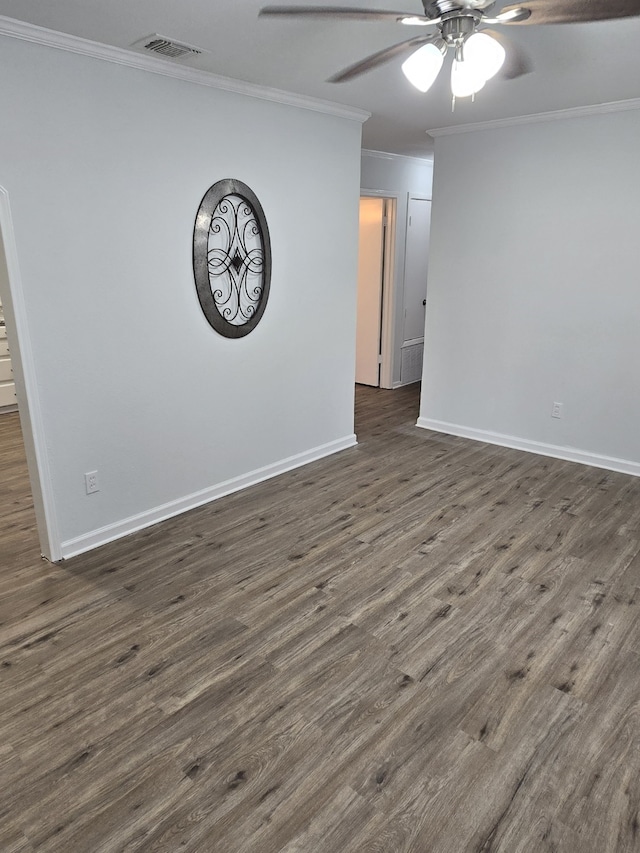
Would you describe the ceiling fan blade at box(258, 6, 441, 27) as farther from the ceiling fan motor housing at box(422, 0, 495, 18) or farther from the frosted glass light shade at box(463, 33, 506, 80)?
the frosted glass light shade at box(463, 33, 506, 80)

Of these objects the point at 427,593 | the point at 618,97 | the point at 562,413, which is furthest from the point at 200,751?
the point at 618,97

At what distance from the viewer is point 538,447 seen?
479 cm

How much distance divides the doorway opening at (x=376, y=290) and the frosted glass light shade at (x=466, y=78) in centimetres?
384

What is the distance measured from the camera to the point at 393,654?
8.04 ft

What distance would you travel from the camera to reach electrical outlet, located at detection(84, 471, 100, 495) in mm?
3214

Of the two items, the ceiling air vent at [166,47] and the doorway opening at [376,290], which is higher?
the ceiling air vent at [166,47]

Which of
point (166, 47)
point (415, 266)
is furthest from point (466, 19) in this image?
point (415, 266)

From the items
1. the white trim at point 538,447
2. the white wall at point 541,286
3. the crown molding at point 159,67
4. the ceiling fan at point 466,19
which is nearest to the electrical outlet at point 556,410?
the white wall at point 541,286

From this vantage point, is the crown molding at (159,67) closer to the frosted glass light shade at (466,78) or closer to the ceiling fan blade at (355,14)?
the ceiling fan blade at (355,14)

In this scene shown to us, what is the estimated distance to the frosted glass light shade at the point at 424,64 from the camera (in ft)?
7.06

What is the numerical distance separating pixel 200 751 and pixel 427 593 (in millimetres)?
1312

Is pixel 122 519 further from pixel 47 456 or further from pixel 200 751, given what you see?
pixel 200 751

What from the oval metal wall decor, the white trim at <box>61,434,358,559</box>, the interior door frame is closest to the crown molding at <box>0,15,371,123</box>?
the oval metal wall decor

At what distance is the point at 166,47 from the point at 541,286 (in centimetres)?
307
